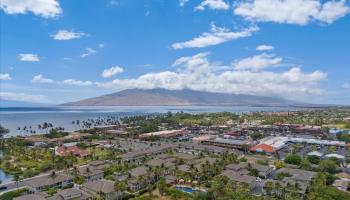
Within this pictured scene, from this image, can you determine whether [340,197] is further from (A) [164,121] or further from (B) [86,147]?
(A) [164,121]

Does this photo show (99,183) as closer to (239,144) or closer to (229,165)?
(229,165)

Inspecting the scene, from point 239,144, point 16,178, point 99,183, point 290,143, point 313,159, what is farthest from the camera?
point 290,143

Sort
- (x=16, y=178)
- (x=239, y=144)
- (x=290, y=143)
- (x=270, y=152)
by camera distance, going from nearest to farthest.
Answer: (x=16, y=178) → (x=270, y=152) → (x=239, y=144) → (x=290, y=143)

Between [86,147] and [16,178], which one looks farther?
[86,147]

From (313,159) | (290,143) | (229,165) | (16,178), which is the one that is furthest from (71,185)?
(290,143)

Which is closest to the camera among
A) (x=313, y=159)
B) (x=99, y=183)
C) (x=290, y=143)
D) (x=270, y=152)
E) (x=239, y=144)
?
(x=99, y=183)

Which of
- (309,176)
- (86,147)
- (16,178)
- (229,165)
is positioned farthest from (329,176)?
(86,147)

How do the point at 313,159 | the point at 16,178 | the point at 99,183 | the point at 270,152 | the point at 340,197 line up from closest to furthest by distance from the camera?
the point at 340,197 < the point at 99,183 < the point at 16,178 < the point at 313,159 < the point at 270,152

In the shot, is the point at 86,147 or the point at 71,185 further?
the point at 86,147
